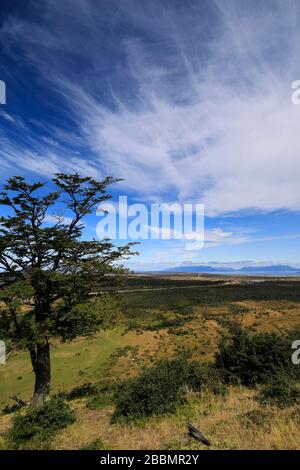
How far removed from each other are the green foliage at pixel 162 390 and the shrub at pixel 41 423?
1840 mm

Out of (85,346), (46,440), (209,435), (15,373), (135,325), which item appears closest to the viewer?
(209,435)

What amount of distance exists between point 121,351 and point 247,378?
17.9m

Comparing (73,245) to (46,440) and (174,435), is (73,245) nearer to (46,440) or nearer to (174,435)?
(46,440)

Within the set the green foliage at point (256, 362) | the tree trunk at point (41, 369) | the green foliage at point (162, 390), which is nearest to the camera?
the green foliage at point (162, 390)

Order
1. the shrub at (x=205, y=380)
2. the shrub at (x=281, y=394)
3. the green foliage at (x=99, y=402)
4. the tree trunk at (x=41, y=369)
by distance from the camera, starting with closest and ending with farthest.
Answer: the shrub at (x=281, y=394)
the shrub at (x=205, y=380)
the green foliage at (x=99, y=402)
the tree trunk at (x=41, y=369)

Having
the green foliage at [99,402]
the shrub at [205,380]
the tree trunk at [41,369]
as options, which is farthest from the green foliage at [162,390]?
the tree trunk at [41,369]

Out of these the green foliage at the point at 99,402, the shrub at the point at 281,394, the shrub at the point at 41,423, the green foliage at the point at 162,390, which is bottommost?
the green foliage at the point at 99,402

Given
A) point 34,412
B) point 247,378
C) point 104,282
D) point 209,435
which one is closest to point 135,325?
point 104,282

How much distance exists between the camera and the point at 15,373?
26328mm

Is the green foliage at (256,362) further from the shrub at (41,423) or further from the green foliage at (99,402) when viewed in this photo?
the shrub at (41,423)

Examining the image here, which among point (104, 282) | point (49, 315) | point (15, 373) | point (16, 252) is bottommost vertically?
point (15, 373)

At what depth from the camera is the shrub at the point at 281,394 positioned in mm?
9469

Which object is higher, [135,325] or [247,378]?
[247,378]

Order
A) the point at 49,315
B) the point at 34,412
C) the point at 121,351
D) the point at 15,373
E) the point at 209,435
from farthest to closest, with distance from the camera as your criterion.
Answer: the point at 121,351, the point at 15,373, the point at 49,315, the point at 34,412, the point at 209,435
